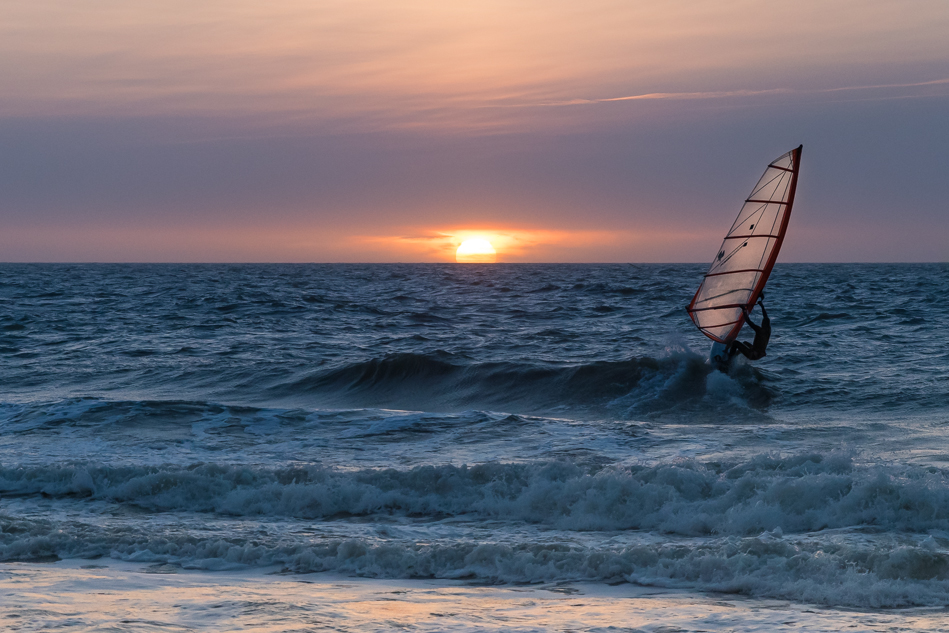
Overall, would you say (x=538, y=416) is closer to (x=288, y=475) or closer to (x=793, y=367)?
(x=288, y=475)

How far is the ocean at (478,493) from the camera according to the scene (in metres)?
5.72

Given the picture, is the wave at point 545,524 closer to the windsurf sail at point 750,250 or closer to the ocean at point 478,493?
the ocean at point 478,493

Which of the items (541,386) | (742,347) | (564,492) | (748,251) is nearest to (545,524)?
(564,492)

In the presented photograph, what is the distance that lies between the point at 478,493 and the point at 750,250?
8076 millimetres

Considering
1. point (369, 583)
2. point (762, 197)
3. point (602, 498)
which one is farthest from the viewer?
point (762, 197)

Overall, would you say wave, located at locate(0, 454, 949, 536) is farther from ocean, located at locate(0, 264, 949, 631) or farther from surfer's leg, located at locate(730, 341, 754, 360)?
surfer's leg, located at locate(730, 341, 754, 360)

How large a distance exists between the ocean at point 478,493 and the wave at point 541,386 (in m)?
0.08

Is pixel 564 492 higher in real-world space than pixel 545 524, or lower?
higher

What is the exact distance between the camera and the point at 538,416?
14305 millimetres

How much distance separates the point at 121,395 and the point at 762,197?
12.8 metres

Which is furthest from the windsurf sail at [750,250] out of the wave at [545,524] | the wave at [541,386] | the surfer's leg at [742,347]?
the wave at [545,524]

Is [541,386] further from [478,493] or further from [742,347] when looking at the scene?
[478,493]

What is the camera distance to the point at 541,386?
16938mm

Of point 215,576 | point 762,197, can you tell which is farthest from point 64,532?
point 762,197
